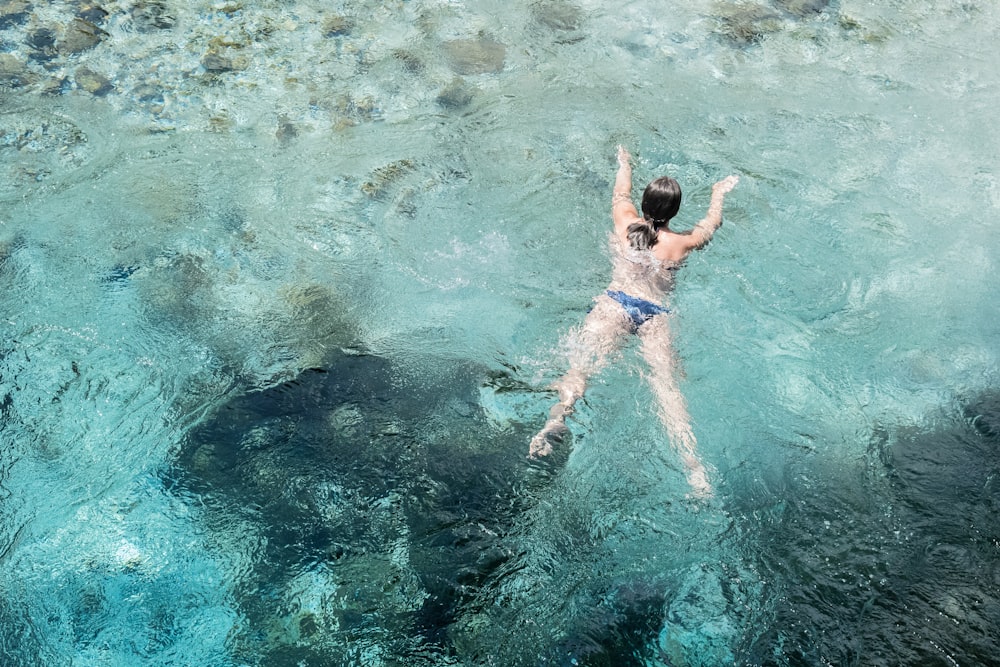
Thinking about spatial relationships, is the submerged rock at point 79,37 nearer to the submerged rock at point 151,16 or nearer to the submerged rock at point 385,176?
the submerged rock at point 151,16

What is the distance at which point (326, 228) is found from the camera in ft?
20.8

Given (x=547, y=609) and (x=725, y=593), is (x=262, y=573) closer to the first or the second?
(x=547, y=609)

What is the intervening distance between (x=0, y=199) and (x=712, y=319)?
583 centimetres

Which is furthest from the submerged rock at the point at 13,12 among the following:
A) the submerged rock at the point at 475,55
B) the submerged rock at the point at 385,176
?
the submerged rock at the point at 385,176

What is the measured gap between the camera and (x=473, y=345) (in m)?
5.62

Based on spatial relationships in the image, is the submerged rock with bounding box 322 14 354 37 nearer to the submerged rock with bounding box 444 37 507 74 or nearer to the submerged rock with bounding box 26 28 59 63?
the submerged rock with bounding box 444 37 507 74

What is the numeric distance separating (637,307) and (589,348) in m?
0.44

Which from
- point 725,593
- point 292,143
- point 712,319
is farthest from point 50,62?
point 725,593

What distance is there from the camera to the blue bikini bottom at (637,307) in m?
5.38

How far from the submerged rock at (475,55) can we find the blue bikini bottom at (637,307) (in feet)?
11.9

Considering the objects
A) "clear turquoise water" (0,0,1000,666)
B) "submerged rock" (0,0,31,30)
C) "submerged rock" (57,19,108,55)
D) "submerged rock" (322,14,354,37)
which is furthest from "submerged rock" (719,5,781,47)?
"submerged rock" (0,0,31,30)

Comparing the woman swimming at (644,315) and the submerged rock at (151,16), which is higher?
the submerged rock at (151,16)

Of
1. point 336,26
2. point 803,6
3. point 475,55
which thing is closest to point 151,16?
point 336,26

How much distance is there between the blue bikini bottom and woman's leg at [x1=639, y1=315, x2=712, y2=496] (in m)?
0.04
